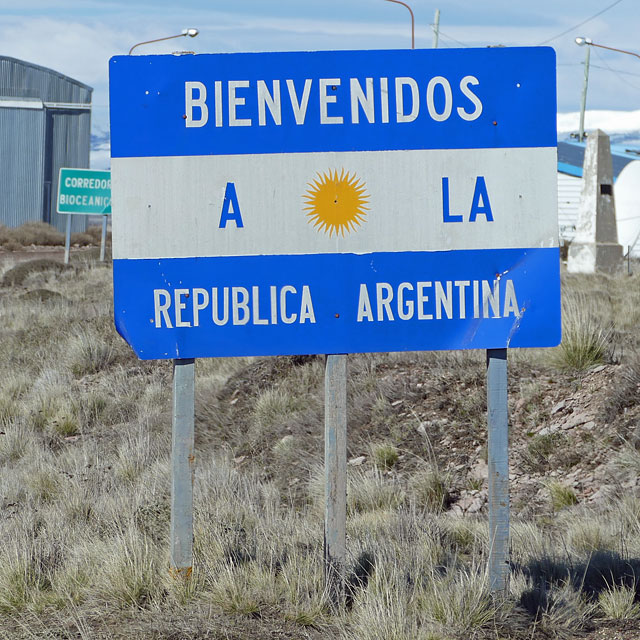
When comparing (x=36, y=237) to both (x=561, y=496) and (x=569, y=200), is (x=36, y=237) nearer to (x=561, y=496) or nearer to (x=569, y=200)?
(x=569, y=200)

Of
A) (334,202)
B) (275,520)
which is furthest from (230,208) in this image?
(275,520)

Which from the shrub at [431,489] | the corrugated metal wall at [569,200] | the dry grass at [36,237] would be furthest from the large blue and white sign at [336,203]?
the dry grass at [36,237]

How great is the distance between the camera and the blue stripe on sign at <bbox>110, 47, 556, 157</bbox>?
11.5 feet

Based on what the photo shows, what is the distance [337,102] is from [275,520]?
2.23 m

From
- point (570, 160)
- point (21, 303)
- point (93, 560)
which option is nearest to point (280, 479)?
point (93, 560)

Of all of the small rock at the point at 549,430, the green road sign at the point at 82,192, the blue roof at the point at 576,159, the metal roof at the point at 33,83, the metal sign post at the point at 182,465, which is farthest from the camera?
the metal roof at the point at 33,83

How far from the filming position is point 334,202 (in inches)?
140

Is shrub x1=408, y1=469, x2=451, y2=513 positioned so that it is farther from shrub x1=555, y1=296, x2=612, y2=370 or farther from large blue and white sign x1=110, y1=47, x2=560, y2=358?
large blue and white sign x1=110, y1=47, x2=560, y2=358

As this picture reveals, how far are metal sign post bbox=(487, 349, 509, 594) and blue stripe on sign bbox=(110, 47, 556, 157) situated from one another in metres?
0.97

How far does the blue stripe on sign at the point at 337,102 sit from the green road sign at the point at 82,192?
74.7ft

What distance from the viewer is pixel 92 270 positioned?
23.5 metres

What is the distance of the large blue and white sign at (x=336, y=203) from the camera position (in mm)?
3512

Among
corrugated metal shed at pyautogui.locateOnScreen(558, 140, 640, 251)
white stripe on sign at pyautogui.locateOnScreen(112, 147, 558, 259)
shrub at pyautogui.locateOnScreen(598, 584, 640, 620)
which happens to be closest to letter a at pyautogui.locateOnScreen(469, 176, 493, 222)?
white stripe on sign at pyautogui.locateOnScreen(112, 147, 558, 259)

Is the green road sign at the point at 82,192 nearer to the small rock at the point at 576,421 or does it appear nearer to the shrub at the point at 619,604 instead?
the small rock at the point at 576,421
